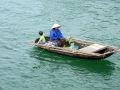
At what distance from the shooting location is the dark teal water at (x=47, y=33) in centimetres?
1755

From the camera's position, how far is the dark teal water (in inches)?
691

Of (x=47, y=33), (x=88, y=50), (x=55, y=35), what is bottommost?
(x=88, y=50)

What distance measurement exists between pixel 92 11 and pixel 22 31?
5839 mm

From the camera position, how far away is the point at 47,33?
929 inches

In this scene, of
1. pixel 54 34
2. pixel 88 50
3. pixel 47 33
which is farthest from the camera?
pixel 47 33

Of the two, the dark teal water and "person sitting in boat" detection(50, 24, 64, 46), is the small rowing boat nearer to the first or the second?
the dark teal water

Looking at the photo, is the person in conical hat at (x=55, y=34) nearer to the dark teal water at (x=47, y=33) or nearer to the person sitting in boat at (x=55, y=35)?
the person sitting in boat at (x=55, y=35)

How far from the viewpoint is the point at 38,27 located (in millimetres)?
24391

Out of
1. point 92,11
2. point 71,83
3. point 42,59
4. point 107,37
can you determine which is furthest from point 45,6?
point 71,83

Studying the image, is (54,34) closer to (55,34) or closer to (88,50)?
(55,34)

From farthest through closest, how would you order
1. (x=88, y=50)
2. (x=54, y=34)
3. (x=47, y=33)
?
(x=47, y=33), (x=54, y=34), (x=88, y=50)

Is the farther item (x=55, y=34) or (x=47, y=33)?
(x=47, y=33)

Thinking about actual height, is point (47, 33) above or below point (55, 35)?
below

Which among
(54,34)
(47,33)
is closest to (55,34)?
(54,34)
